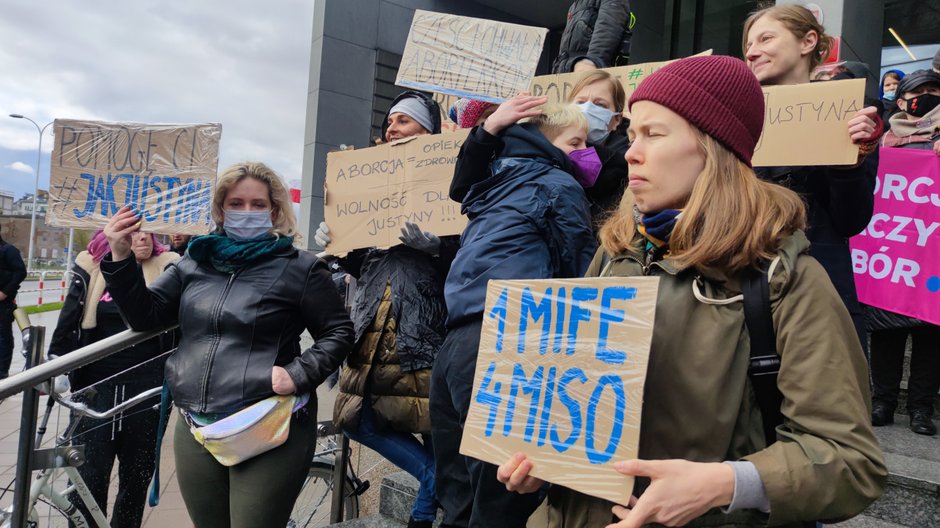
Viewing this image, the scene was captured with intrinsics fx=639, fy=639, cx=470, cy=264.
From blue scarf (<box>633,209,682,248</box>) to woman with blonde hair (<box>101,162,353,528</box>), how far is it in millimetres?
1628

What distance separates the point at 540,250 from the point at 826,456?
3.67 feet

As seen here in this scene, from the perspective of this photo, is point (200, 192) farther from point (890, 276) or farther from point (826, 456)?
point (890, 276)

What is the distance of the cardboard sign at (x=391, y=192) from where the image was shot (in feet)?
10.5

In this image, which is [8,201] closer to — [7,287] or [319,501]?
[7,287]

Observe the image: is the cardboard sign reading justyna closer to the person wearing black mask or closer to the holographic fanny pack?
the person wearing black mask

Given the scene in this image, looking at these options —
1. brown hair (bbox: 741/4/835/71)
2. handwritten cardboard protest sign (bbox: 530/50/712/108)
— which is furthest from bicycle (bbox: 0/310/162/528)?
brown hair (bbox: 741/4/835/71)

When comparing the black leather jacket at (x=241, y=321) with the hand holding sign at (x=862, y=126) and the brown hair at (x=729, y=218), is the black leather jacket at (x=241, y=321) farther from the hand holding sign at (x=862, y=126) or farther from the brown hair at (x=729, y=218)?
the hand holding sign at (x=862, y=126)

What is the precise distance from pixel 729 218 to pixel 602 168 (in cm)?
140

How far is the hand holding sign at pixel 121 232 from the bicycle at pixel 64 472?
2.49 ft

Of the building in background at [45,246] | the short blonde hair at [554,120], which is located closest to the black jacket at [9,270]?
the short blonde hair at [554,120]

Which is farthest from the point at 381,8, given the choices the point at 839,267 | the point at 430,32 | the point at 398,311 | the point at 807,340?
the point at 807,340

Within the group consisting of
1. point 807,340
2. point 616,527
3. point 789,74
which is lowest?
point 616,527

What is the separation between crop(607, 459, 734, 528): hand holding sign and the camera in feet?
3.54

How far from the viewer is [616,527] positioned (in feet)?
3.67
